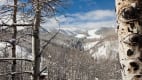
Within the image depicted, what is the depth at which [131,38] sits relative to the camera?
10.5 ft

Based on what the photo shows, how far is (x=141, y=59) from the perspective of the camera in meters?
3.22

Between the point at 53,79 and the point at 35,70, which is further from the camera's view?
the point at 53,79

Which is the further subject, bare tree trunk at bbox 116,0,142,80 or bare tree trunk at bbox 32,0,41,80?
bare tree trunk at bbox 32,0,41,80

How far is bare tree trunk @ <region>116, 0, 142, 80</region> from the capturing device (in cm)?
319

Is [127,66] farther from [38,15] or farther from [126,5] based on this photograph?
[38,15]

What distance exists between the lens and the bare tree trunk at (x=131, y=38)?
3193 millimetres

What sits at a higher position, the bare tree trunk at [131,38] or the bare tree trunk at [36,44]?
the bare tree trunk at [131,38]

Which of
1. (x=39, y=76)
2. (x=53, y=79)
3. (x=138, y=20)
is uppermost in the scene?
(x=138, y=20)

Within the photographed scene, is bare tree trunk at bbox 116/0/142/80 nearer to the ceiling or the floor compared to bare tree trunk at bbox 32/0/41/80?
nearer to the ceiling

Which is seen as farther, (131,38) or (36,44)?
(36,44)

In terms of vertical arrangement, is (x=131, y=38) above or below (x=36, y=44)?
above

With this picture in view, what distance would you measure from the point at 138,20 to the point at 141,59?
1.13ft

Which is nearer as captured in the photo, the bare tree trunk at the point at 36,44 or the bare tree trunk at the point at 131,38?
the bare tree trunk at the point at 131,38

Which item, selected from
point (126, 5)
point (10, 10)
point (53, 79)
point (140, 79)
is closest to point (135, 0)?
point (126, 5)
